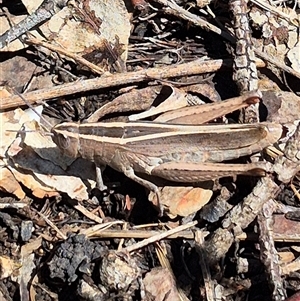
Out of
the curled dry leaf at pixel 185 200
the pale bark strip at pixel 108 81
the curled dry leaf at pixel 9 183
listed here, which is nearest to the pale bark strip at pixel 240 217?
the curled dry leaf at pixel 185 200

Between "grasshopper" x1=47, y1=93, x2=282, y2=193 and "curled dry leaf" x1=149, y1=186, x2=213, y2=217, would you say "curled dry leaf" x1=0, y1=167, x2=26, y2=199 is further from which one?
"curled dry leaf" x1=149, y1=186, x2=213, y2=217

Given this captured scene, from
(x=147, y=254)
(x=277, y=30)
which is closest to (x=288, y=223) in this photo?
(x=147, y=254)

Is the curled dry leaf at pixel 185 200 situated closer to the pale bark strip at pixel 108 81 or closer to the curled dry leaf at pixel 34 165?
the curled dry leaf at pixel 34 165

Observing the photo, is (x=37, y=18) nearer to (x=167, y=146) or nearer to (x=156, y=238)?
(x=167, y=146)

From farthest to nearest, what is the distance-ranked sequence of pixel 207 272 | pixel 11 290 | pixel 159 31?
pixel 159 31 < pixel 11 290 < pixel 207 272

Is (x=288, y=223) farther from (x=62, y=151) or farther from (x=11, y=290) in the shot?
(x=11, y=290)

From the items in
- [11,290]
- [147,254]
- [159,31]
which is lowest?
[11,290]

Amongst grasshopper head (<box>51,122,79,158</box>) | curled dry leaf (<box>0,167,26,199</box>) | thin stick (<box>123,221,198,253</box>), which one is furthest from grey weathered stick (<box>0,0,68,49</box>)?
thin stick (<box>123,221,198,253</box>)
